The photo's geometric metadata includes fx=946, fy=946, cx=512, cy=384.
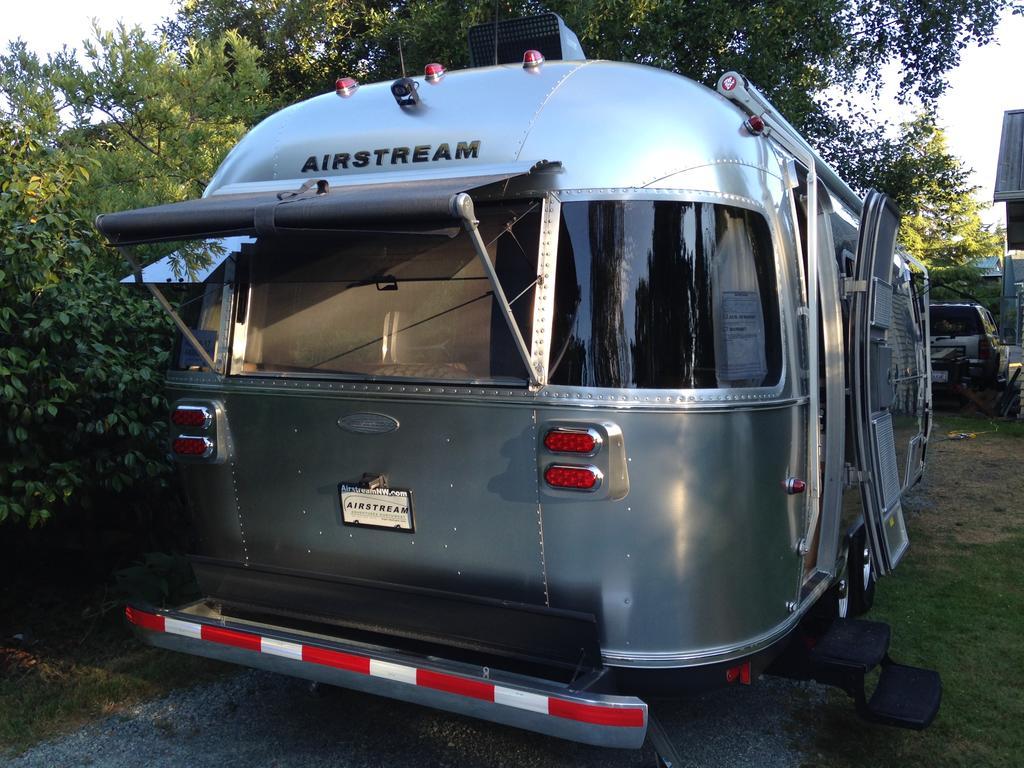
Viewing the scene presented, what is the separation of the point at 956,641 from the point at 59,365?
498 cm

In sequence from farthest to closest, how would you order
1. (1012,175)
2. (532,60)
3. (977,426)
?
(977,426) < (1012,175) < (532,60)

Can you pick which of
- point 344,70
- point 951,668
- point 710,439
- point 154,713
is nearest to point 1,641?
point 154,713

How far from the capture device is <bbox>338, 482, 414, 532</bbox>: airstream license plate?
3516 millimetres

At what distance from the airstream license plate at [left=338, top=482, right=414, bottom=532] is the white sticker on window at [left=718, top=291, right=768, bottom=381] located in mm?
1247

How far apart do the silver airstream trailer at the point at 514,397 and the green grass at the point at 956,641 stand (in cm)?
35

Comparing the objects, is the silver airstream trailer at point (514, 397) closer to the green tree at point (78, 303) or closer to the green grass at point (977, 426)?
the green tree at point (78, 303)

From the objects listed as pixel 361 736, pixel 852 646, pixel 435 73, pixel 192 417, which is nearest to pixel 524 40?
pixel 435 73

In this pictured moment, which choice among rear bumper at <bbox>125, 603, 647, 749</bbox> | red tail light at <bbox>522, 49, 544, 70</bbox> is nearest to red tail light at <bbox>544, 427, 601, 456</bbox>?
rear bumper at <bbox>125, 603, 647, 749</bbox>

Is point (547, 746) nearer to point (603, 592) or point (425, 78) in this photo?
point (603, 592)

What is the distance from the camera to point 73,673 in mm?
4746

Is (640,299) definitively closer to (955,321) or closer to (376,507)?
(376,507)

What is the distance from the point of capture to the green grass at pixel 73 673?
4.27 m

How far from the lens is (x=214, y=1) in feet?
38.4

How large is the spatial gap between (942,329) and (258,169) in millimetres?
15905
